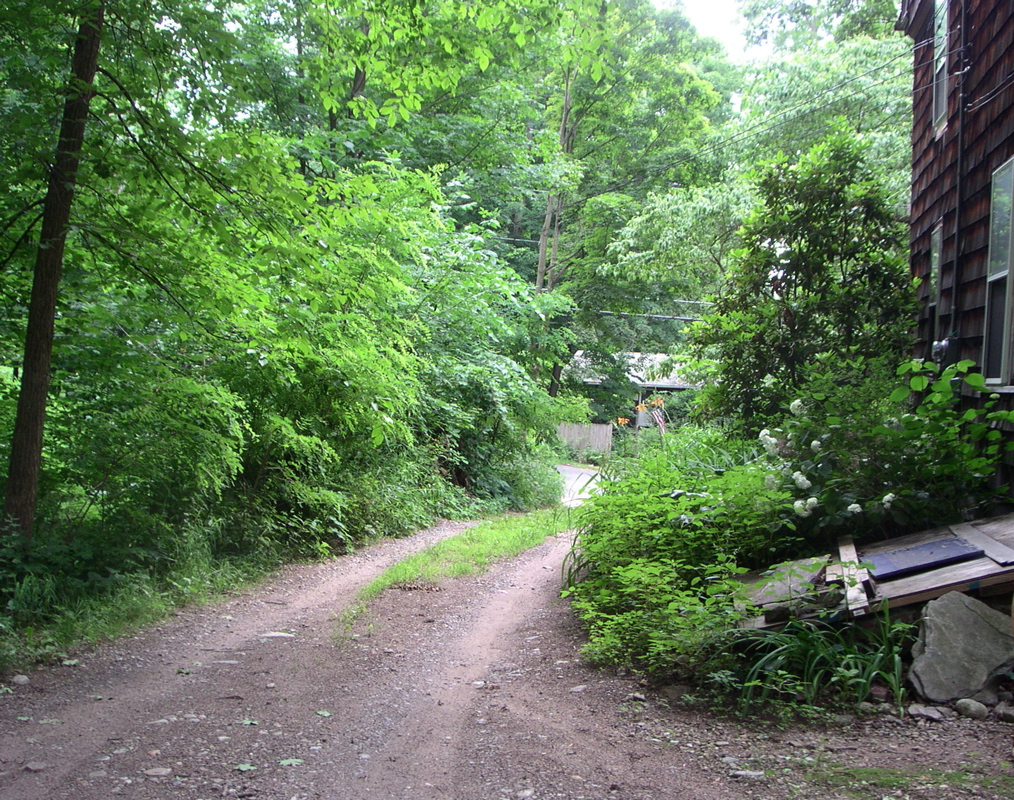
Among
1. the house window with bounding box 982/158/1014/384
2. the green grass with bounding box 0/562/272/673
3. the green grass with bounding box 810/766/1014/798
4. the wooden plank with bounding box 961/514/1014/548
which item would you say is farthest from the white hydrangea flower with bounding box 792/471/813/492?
the green grass with bounding box 0/562/272/673

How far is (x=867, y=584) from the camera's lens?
4.83 metres

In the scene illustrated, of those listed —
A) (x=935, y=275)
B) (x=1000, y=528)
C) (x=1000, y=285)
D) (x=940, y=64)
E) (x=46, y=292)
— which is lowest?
(x=1000, y=528)

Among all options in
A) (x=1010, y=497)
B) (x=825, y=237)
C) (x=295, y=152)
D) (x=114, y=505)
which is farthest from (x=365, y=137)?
(x=1010, y=497)

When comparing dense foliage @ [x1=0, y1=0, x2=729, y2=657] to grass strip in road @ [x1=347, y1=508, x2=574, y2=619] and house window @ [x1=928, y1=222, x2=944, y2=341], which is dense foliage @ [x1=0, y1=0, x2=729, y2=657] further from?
house window @ [x1=928, y1=222, x2=944, y2=341]

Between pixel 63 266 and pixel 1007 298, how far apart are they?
7416mm

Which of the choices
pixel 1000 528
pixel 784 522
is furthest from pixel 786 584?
pixel 1000 528

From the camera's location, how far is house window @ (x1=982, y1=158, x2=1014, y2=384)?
6.28m

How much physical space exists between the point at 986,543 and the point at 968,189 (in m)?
4.04

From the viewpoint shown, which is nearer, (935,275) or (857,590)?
(857,590)

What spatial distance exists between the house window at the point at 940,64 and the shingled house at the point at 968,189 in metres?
0.02

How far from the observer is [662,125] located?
2414cm

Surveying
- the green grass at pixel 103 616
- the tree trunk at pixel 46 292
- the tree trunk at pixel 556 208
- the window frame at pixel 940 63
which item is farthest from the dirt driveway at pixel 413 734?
the tree trunk at pixel 556 208

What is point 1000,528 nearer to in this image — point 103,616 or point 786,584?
point 786,584

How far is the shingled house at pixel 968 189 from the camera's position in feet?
21.4
